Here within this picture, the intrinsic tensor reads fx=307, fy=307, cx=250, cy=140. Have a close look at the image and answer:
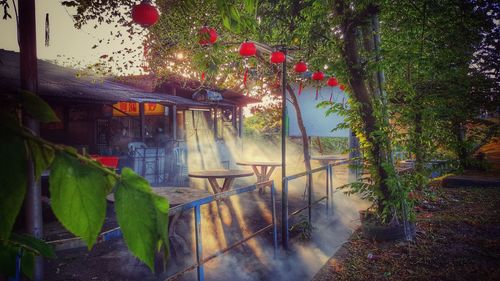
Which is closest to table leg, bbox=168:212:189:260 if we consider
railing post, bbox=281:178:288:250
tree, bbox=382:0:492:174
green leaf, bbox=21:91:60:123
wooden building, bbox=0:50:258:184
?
railing post, bbox=281:178:288:250

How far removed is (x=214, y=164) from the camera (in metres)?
14.7

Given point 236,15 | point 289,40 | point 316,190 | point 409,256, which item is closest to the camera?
point 236,15

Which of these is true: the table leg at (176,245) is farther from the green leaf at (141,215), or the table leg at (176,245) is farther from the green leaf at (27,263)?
the green leaf at (141,215)

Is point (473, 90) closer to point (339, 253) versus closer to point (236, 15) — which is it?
point (339, 253)

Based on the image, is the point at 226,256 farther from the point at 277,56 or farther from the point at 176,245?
the point at 277,56

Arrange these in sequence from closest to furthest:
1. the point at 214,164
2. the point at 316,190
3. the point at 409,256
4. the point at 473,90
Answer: the point at 409,256 → the point at 473,90 → the point at 316,190 → the point at 214,164

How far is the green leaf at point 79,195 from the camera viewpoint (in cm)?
39

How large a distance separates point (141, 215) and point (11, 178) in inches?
5.7

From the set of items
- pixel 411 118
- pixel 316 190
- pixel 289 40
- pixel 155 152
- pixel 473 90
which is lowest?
pixel 316 190

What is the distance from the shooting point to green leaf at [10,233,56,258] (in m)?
0.65

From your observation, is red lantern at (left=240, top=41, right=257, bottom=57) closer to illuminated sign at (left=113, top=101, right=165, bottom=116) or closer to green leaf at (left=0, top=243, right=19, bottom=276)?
green leaf at (left=0, top=243, right=19, bottom=276)

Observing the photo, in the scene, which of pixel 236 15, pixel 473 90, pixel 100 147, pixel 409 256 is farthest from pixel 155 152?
pixel 236 15

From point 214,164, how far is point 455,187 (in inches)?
379

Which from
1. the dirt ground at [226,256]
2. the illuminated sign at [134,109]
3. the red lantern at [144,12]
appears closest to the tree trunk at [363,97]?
the dirt ground at [226,256]
